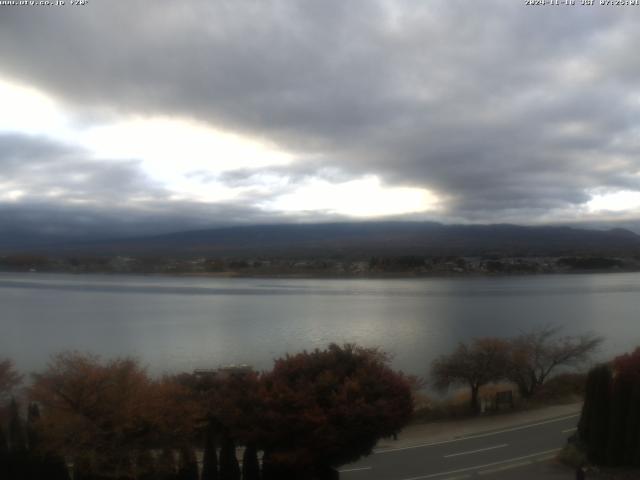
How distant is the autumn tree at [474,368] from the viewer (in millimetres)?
17031

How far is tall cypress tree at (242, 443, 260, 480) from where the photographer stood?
888 cm

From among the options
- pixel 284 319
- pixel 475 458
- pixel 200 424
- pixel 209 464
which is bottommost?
pixel 284 319

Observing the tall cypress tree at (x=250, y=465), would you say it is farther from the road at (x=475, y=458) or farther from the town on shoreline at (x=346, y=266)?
the town on shoreline at (x=346, y=266)

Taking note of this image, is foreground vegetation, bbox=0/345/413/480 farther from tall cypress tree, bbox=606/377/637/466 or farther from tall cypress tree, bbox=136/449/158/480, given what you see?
tall cypress tree, bbox=606/377/637/466

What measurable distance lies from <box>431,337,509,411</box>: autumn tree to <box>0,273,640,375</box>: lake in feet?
11.1

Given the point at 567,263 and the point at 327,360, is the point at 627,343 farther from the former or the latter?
the point at 567,263

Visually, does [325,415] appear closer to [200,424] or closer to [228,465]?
[228,465]

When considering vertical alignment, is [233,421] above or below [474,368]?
above

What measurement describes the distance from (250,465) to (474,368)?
9.61m

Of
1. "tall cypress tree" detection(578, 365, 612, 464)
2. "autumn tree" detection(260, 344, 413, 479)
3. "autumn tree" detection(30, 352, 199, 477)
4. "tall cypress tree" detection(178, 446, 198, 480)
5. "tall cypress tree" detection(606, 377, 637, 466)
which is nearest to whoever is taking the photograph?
"autumn tree" detection(30, 352, 199, 477)

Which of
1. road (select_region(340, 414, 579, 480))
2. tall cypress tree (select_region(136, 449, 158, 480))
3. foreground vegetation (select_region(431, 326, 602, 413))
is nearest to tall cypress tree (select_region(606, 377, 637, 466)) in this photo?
road (select_region(340, 414, 579, 480))

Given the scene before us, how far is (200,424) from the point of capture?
8.88 m

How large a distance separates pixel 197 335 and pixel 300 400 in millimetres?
23282

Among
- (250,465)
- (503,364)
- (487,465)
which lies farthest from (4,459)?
(503,364)
